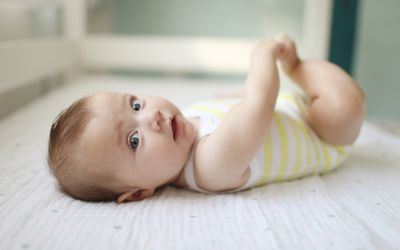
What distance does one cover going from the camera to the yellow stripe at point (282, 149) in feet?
2.59

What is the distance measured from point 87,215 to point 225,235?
0.60 feet

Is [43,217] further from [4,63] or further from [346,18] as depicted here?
[346,18]

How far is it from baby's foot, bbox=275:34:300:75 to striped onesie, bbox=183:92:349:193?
90 millimetres

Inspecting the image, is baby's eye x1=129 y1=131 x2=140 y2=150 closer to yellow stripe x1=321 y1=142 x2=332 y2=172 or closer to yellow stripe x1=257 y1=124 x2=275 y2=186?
yellow stripe x1=257 y1=124 x2=275 y2=186

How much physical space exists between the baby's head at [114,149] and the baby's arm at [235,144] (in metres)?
0.04

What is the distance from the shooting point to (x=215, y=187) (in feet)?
2.37

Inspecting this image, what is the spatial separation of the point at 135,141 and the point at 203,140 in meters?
0.11

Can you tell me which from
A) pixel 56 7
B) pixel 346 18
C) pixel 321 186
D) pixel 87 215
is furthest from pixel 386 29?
pixel 87 215

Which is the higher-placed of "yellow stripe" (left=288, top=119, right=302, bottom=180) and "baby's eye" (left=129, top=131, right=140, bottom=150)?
"baby's eye" (left=129, top=131, right=140, bottom=150)

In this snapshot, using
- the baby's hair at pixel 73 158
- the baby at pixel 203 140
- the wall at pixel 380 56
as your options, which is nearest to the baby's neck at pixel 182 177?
the baby at pixel 203 140

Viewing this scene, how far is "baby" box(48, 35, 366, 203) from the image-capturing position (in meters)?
0.67

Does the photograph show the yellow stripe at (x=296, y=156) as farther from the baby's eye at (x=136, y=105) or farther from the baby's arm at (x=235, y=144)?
the baby's eye at (x=136, y=105)

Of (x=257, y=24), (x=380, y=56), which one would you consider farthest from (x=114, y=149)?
(x=380, y=56)

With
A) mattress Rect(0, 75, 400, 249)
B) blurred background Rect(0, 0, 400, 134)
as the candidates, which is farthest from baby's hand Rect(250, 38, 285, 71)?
blurred background Rect(0, 0, 400, 134)
